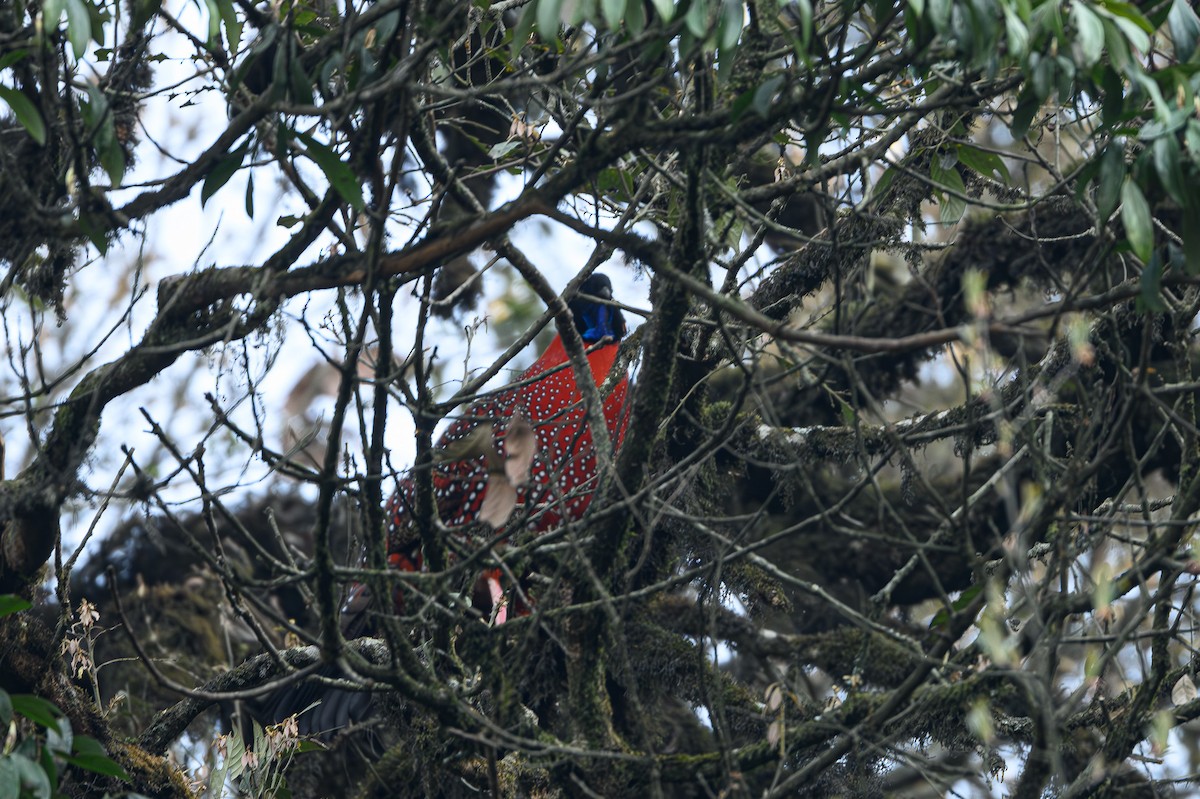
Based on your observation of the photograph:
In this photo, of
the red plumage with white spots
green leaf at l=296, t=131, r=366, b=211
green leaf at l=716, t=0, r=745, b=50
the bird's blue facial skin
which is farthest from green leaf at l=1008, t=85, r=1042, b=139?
the bird's blue facial skin

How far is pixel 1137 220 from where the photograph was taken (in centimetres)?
193

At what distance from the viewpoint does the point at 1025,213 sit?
14.5 ft

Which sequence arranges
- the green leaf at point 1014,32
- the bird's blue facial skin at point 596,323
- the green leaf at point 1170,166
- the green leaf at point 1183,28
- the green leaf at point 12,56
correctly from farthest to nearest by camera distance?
the bird's blue facial skin at point 596,323 → the green leaf at point 12,56 → the green leaf at point 1183,28 → the green leaf at point 1170,166 → the green leaf at point 1014,32

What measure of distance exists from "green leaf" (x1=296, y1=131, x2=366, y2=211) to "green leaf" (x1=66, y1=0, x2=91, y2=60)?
15.2 inches

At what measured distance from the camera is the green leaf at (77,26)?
202 cm

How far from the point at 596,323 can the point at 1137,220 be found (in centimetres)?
367

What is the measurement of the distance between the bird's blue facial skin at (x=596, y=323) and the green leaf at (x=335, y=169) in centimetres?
306

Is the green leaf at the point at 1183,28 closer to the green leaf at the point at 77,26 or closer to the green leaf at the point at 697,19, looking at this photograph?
the green leaf at the point at 697,19

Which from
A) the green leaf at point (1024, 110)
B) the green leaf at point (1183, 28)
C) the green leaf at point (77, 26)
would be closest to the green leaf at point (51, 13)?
the green leaf at point (77, 26)

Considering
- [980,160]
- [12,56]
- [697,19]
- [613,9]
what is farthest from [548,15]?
[980,160]

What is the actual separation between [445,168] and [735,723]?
2057 millimetres

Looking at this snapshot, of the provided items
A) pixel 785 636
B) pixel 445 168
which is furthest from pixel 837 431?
pixel 445 168

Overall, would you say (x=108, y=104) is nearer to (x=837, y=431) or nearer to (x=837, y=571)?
(x=837, y=431)

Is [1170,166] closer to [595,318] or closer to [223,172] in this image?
[223,172]
